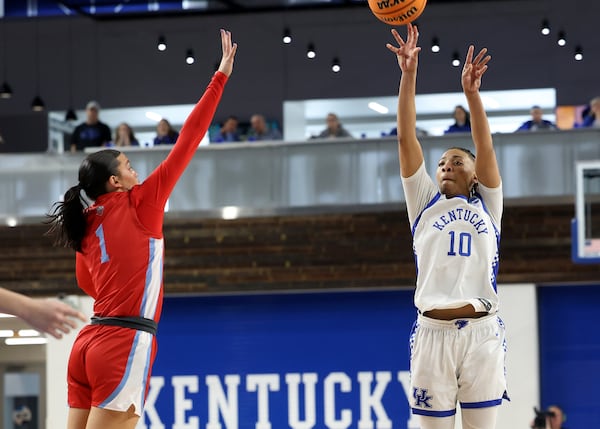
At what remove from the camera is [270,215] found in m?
17.7

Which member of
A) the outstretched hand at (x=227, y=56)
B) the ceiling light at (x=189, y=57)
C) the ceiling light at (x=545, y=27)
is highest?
the ceiling light at (x=545, y=27)

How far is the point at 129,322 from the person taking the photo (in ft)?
17.5

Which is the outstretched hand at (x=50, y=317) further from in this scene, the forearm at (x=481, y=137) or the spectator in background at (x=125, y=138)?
the spectator in background at (x=125, y=138)

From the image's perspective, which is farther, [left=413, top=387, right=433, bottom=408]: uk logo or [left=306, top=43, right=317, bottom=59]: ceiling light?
[left=306, top=43, right=317, bottom=59]: ceiling light

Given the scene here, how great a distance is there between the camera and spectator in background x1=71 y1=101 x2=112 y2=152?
60.8 feet

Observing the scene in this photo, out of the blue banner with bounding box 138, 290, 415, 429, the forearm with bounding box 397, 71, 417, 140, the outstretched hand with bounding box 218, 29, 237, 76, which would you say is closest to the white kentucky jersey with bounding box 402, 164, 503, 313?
the forearm with bounding box 397, 71, 417, 140

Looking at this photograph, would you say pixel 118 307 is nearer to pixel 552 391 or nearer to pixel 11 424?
pixel 552 391

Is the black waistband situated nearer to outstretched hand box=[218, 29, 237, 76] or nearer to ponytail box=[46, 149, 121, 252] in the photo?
ponytail box=[46, 149, 121, 252]

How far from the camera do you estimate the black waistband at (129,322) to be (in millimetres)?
5320

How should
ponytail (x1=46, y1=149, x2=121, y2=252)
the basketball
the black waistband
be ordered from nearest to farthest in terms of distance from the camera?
the black waistband → ponytail (x1=46, y1=149, x2=121, y2=252) → the basketball

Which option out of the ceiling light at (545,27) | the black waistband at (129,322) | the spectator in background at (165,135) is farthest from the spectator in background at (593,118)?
the black waistband at (129,322)

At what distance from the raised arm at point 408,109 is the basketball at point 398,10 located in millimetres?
1315

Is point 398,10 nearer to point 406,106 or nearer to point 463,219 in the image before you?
point 406,106

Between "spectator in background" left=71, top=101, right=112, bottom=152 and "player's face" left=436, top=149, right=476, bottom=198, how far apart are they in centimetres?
1313
